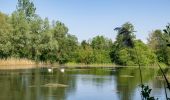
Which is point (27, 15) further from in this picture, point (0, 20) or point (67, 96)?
point (67, 96)

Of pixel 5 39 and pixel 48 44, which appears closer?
pixel 5 39

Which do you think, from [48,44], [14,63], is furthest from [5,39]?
[48,44]

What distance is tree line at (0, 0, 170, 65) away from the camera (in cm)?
5972

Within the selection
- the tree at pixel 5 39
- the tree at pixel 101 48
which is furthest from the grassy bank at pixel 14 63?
the tree at pixel 101 48

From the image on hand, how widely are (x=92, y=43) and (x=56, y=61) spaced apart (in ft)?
54.1

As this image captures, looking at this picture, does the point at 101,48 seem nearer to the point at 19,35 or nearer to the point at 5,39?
the point at 19,35

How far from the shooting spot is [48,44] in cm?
6397

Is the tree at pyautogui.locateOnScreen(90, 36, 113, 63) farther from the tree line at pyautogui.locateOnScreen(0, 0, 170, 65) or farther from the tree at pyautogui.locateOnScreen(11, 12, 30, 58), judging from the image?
the tree at pyautogui.locateOnScreen(11, 12, 30, 58)

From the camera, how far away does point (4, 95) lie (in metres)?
19.8

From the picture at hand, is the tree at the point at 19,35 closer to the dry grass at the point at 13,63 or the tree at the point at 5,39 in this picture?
Result: the tree at the point at 5,39

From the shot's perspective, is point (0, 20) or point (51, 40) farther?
point (51, 40)

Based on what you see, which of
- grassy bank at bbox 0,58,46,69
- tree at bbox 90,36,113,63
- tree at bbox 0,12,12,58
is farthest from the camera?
tree at bbox 90,36,113,63

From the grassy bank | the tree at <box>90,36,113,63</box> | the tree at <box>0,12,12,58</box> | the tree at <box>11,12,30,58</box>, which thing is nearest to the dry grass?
the grassy bank

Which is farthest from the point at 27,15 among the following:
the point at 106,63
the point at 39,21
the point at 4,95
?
the point at 4,95
